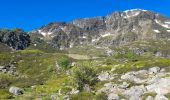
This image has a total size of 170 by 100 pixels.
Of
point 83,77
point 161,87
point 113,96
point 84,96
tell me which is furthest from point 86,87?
point 161,87

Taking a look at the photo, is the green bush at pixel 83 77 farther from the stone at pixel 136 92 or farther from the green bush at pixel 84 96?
the stone at pixel 136 92

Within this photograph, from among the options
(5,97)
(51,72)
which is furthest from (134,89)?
(51,72)

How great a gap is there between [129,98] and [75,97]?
1096 cm

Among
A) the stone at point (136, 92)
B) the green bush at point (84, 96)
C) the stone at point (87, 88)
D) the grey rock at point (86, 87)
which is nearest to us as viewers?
the stone at point (136, 92)

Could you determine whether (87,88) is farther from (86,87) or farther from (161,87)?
(161,87)

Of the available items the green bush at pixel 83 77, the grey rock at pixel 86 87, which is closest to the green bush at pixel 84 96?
the grey rock at pixel 86 87

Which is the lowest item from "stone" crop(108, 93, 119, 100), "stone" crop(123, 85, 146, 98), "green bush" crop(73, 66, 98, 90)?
"stone" crop(108, 93, 119, 100)

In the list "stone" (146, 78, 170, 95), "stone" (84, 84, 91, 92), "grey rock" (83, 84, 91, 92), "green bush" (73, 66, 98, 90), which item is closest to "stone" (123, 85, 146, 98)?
"stone" (146, 78, 170, 95)

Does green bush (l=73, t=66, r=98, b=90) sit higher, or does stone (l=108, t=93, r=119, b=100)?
green bush (l=73, t=66, r=98, b=90)

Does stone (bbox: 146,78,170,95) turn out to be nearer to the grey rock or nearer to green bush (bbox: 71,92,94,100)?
green bush (bbox: 71,92,94,100)

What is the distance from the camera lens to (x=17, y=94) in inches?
4156

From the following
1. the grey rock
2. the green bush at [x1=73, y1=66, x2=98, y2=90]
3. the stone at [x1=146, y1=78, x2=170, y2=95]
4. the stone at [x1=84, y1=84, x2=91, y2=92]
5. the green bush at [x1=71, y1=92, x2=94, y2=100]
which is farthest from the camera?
the green bush at [x1=73, y1=66, x2=98, y2=90]

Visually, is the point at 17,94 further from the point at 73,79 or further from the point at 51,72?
the point at 51,72

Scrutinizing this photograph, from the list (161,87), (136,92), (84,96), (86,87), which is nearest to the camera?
(161,87)
